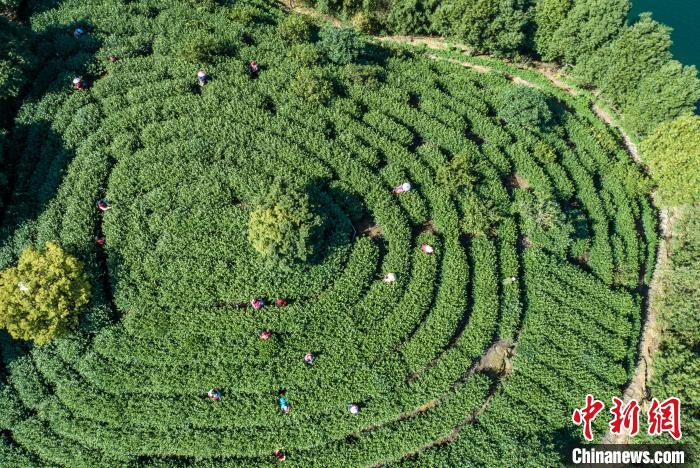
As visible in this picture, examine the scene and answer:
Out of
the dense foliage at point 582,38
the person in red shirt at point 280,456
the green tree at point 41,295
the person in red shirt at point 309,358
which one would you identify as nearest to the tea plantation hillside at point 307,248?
the person in red shirt at point 280,456

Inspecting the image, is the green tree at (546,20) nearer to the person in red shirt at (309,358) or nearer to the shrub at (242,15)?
the shrub at (242,15)

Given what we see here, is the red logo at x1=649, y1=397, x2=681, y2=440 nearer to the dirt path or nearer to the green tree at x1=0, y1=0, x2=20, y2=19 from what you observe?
the dirt path

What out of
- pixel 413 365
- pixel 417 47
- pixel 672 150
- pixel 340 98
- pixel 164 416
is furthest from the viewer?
pixel 417 47

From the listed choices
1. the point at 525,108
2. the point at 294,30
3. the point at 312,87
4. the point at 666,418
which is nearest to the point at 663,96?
the point at 525,108

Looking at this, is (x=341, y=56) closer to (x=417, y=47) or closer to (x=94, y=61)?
(x=417, y=47)

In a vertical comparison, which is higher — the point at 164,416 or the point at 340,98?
the point at 340,98

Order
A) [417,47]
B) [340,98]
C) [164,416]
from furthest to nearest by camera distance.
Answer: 1. [417,47]
2. [340,98]
3. [164,416]

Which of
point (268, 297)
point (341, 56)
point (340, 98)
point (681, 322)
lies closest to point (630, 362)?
point (681, 322)
